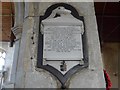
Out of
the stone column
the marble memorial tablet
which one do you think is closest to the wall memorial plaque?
the marble memorial tablet

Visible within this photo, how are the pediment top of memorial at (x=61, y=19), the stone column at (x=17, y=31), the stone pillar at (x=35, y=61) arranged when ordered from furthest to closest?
the stone column at (x=17, y=31) → the pediment top of memorial at (x=61, y=19) → the stone pillar at (x=35, y=61)

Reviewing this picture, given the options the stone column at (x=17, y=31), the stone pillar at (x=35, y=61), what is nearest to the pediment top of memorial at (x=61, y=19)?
the stone pillar at (x=35, y=61)

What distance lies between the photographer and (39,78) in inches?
64.8

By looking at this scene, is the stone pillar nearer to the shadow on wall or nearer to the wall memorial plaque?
the wall memorial plaque

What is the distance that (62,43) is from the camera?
1.74m

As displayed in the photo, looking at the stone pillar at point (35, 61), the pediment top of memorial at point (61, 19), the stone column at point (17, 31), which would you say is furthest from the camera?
Result: the stone column at point (17, 31)

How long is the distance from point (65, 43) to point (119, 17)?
3.42m

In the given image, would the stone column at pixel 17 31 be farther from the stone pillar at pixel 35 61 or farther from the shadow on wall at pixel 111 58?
the shadow on wall at pixel 111 58

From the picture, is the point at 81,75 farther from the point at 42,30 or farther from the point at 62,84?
the point at 42,30

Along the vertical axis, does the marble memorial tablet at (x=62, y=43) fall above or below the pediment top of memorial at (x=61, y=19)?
below

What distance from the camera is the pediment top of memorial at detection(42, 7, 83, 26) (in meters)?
1.82

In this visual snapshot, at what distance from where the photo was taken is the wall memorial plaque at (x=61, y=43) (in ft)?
5.44

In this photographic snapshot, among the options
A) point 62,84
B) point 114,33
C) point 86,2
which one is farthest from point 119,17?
point 62,84

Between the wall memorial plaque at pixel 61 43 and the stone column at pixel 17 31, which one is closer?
the wall memorial plaque at pixel 61 43
